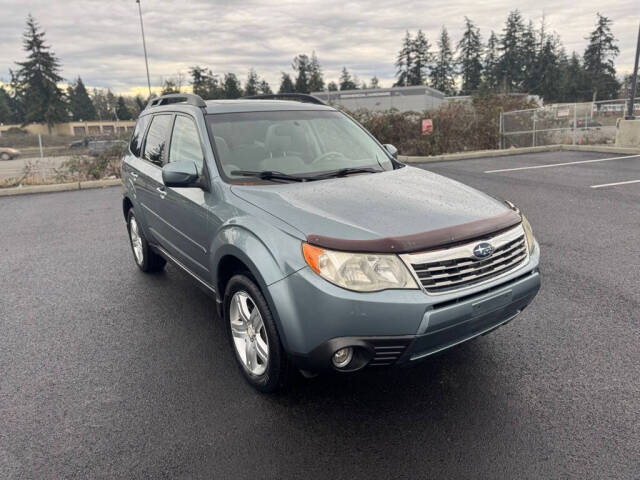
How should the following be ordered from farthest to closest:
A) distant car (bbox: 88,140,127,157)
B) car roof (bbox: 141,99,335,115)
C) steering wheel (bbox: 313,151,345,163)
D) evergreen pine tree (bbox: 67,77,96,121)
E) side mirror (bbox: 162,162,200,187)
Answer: evergreen pine tree (bbox: 67,77,96,121), distant car (bbox: 88,140,127,157), car roof (bbox: 141,99,335,115), steering wheel (bbox: 313,151,345,163), side mirror (bbox: 162,162,200,187)

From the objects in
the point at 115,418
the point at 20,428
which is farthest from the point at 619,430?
the point at 20,428

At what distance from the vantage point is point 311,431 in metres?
2.85

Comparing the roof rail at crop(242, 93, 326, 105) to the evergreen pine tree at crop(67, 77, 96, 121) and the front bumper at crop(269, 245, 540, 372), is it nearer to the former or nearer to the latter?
the front bumper at crop(269, 245, 540, 372)

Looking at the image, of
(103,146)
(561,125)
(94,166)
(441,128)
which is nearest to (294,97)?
(94,166)

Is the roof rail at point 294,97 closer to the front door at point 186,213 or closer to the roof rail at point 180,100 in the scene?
the roof rail at point 180,100

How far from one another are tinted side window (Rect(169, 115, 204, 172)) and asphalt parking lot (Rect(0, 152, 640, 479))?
56.7 inches

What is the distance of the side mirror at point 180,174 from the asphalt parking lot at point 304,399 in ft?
4.33

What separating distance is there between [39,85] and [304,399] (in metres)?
99.1

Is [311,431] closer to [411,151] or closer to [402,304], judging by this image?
[402,304]

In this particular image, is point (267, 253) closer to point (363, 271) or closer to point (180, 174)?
point (363, 271)

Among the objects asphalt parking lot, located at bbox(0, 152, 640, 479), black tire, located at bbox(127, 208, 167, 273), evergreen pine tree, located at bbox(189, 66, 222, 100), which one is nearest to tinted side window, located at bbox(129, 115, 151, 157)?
black tire, located at bbox(127, 208, 167, 273)

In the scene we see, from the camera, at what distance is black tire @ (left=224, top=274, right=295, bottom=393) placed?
Answer: 2867mm

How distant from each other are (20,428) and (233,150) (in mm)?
2282

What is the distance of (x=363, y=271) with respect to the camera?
2588 millimetres
